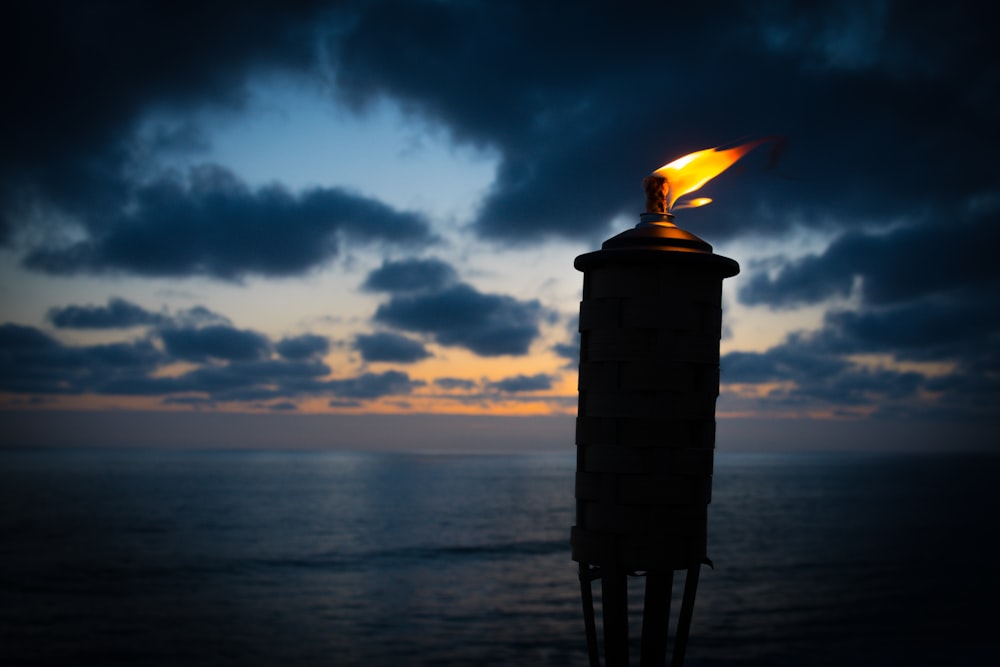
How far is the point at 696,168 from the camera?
4.11 metres

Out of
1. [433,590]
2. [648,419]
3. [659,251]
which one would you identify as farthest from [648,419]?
[433,590]

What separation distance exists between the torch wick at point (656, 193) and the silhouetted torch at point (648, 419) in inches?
7.6

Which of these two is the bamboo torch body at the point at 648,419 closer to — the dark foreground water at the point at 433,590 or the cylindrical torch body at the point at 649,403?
the cylindrical torch body at the point at 649,403

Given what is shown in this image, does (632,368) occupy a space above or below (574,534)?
above

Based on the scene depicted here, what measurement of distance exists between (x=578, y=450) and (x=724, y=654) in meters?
22.8

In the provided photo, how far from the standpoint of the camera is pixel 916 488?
442ft

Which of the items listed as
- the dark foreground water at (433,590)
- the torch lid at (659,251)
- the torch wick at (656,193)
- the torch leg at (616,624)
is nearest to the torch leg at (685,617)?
the torch leg at (616,624)

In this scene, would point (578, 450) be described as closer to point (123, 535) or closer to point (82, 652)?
point (82, 652)

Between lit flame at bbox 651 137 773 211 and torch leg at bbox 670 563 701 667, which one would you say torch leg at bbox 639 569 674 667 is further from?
lit flame at bbox 651 137 773 211

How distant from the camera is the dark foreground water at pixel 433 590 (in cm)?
2466

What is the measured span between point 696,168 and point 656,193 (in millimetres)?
336

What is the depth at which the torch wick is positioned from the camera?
3908mm

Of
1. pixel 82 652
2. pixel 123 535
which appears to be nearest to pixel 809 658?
pixel 82 652

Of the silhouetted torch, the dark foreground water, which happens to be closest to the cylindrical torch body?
the silhouetted torch
